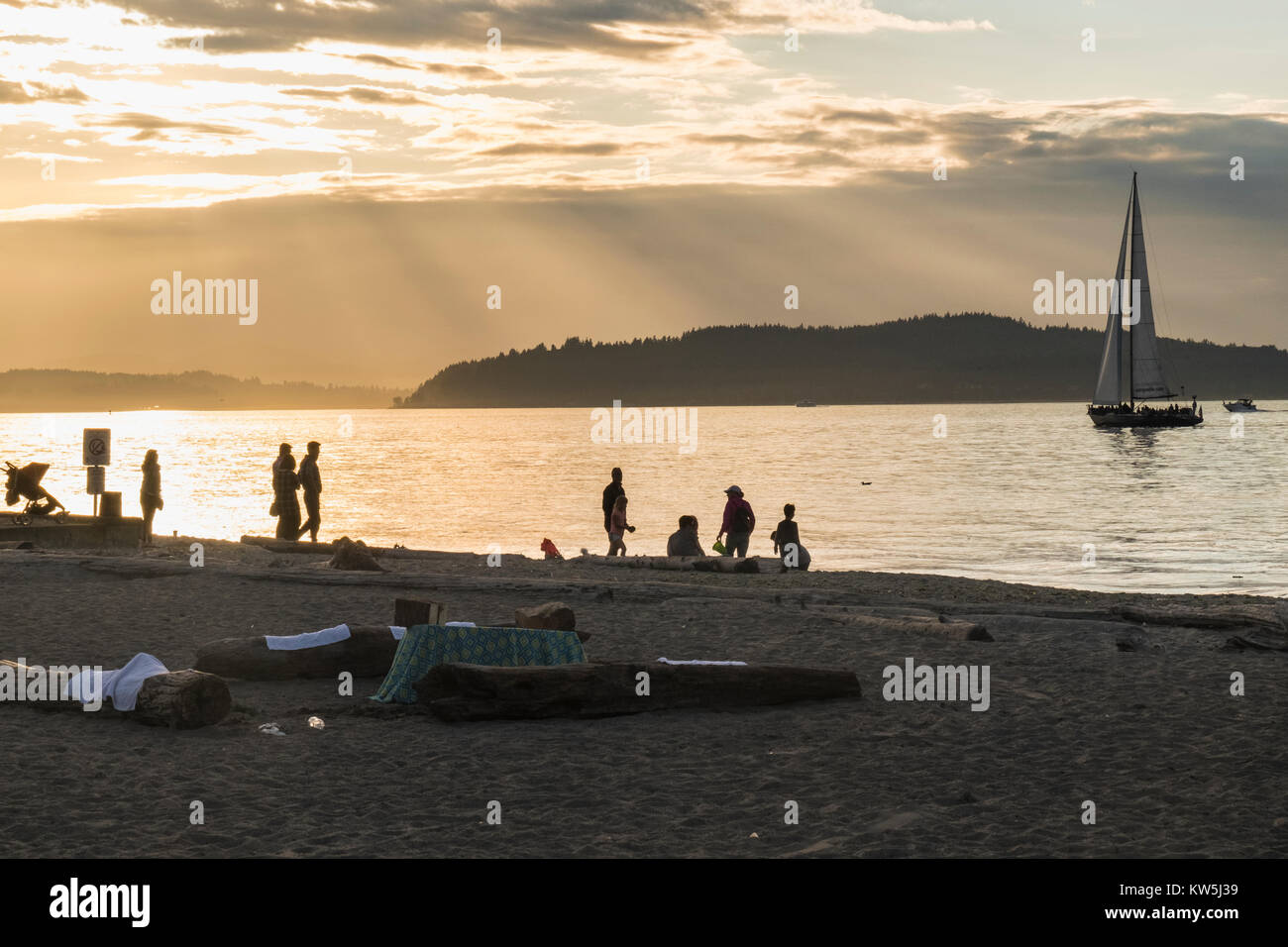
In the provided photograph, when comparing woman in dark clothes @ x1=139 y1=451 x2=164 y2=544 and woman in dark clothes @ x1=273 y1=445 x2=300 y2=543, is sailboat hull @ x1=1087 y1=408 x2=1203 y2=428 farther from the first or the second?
woman in dark clothes @ x1=273 y1=445 x2=300 y2=543

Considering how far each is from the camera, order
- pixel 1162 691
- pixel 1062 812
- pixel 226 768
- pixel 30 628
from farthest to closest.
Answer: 1. pixel 30 628
2. pixel 1162 691
3. pixel 226 768
4. pixel 1062 812

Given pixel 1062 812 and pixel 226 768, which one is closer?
pixel 1062 812

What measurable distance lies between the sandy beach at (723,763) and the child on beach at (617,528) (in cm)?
915

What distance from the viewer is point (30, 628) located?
13.4 meters

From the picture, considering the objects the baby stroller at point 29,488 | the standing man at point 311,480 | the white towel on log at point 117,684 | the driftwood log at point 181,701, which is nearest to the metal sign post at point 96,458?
the baby stroller at point 29,488

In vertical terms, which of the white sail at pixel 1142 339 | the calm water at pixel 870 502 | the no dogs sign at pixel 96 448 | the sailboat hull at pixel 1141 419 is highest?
the white sail at pixel 1142 339

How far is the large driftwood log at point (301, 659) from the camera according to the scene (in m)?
11.0

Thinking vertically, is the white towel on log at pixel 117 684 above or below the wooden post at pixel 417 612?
below

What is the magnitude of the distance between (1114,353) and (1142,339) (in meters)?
3.52

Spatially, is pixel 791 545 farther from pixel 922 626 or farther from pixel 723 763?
pixel 723 763

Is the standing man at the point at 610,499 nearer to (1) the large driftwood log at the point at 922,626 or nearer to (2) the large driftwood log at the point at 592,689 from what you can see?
(1) the large driftwood log at the point at 922,626
